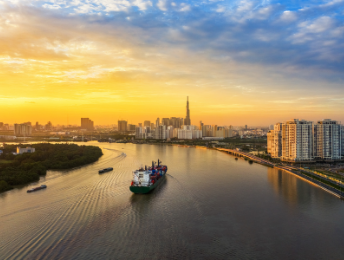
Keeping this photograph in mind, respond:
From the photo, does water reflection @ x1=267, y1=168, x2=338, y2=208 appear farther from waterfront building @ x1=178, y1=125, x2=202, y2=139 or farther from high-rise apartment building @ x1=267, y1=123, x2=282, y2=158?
waterfront building @ x1=178, y1=125, x2=202, y2=139

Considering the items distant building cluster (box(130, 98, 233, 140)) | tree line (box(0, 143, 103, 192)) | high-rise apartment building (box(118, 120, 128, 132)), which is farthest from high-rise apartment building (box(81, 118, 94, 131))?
tree line (box(0, 143, 103, 192))

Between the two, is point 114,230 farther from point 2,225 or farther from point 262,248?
point 262,248

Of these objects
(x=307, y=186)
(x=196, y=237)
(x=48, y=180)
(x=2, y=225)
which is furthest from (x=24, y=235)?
(x=307, y=186)

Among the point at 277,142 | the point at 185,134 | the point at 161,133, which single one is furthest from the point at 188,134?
the point at 277,142

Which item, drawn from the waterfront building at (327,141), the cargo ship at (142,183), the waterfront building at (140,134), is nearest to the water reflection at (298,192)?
the cargo ship at (142,183)

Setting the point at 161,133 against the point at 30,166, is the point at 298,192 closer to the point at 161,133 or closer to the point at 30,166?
the point at 30,166

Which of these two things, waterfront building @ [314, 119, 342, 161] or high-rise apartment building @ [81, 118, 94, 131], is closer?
waterfront building @ [314, 119, 342, 161]

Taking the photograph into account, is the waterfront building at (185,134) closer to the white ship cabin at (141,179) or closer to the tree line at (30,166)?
the tree line at (30,166)

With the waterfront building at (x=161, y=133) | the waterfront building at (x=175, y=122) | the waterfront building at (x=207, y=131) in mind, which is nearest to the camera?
the waterfront building at (x=161, y=133)
